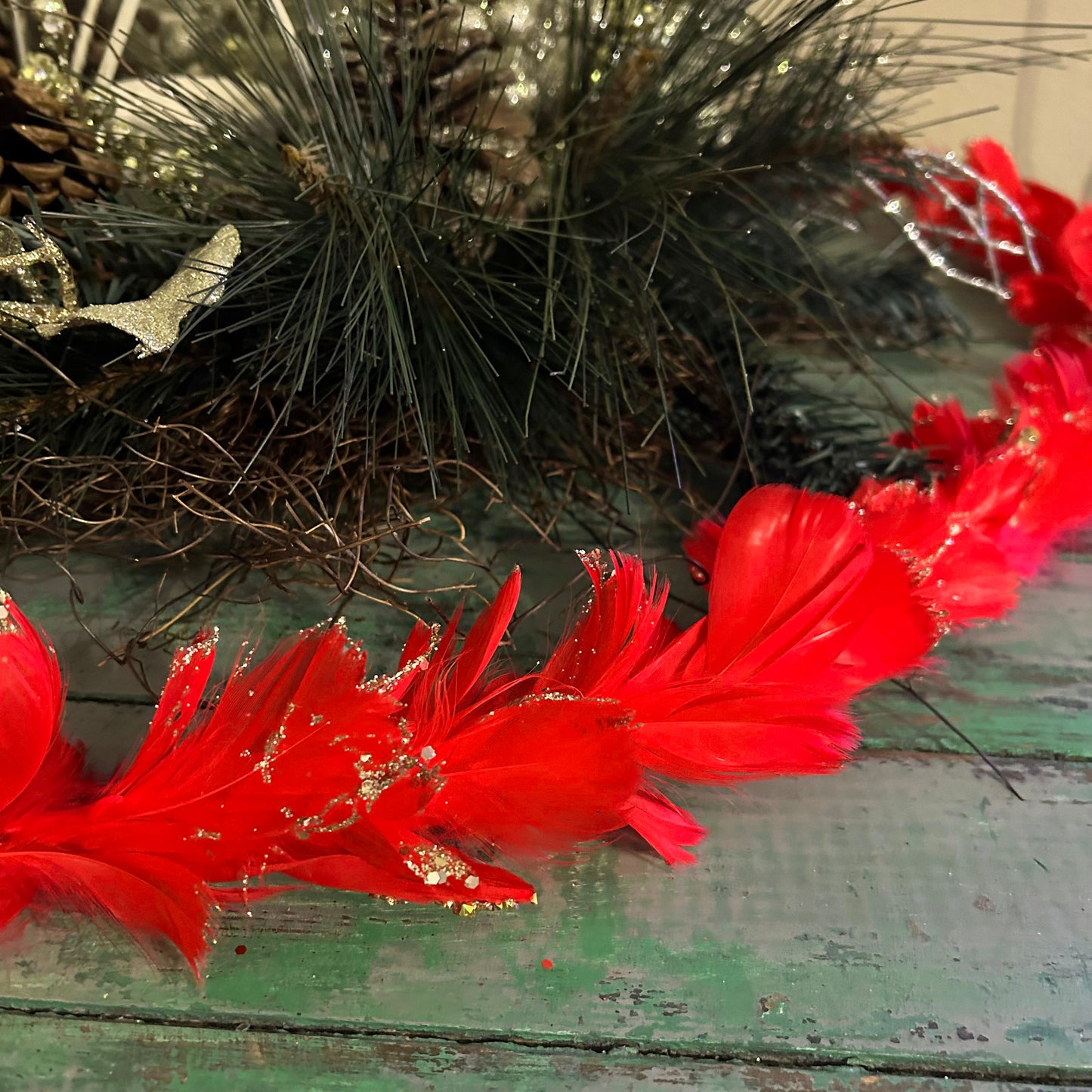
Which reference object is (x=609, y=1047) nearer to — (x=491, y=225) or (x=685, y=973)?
(x=685, y=973)

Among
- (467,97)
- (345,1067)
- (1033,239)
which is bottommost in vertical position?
(345,1067)

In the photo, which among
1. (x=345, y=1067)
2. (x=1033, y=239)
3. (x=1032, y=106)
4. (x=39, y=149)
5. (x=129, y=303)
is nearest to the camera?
(x=345, y=1067)

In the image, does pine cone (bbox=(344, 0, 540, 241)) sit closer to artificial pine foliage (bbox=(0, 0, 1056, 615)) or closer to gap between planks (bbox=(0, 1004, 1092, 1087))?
artificial pine foliage (bbox=(0, 0, 1056, 615))

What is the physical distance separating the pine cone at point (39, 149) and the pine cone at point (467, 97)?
0.20 m

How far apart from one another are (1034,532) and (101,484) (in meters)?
0.66

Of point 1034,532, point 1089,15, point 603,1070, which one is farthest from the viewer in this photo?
point 1089,15

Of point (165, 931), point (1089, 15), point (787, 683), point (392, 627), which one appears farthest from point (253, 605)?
point (1089, 15)

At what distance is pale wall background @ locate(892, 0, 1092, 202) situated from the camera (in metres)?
1.02

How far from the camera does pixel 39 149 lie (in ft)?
1.98

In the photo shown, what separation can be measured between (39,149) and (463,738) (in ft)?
1.68

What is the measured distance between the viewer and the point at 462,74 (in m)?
0.64

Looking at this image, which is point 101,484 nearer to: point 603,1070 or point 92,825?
point 92,825

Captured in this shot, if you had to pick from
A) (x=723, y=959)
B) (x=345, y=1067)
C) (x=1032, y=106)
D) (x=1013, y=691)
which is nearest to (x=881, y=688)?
(x=1013, y=691)

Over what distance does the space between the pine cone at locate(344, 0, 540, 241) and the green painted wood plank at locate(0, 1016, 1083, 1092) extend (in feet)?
1.58
